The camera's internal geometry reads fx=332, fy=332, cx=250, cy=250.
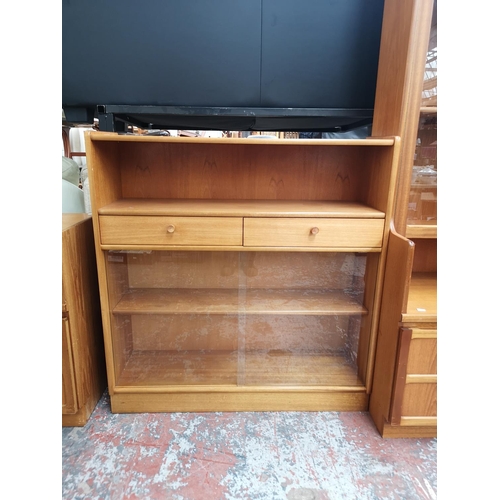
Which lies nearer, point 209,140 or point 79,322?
point 209,140

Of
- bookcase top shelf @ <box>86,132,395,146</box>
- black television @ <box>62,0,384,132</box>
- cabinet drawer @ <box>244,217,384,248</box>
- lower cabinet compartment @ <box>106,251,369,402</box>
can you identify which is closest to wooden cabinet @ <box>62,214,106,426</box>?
lower cabinet compartment @ <box>106,251,369,402</box>

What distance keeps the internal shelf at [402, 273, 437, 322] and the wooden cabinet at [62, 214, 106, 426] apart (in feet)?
4.07

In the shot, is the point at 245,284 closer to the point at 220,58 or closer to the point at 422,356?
the point at 422,356

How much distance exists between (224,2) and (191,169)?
26.1 inches

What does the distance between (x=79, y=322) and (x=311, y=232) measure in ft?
3.21

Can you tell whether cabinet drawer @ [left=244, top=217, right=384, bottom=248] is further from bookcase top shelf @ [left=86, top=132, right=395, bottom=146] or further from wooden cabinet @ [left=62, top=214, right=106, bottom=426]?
wooden cabinet @ [left=62, top=214, right=106, bottom=426]

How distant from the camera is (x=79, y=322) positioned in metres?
1.32

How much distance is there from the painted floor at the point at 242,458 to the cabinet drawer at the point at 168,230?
2.54 ft

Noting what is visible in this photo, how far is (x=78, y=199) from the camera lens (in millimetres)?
1831

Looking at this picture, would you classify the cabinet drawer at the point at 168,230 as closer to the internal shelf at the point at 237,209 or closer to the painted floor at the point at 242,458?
the internal shelf at the point at 237,209

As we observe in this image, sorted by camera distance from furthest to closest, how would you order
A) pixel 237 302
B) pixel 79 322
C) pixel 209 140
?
pixel 237 302 < pixel 79 322 < pixel 209 140

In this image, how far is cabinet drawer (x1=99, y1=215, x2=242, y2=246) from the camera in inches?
49.1

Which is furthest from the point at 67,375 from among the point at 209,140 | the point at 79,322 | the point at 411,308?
the point at 411,308

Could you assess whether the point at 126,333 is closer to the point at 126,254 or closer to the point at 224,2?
the point at 126,254
